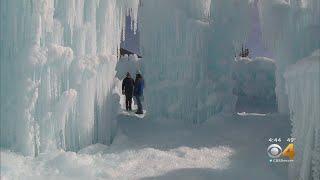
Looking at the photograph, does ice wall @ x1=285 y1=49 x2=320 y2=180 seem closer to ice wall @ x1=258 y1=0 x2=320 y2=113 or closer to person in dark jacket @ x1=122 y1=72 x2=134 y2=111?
ice wall @ x1=258 y1=0 x2=320 y2=113

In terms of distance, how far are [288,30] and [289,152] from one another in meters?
5.47

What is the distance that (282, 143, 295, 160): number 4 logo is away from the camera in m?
10.9

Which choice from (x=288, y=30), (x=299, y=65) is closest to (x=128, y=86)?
(x=288, y=30)

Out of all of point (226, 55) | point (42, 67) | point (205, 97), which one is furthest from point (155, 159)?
point (226, 55)

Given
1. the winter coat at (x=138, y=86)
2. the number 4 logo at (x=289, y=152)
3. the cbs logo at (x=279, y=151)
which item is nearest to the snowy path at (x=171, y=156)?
the cbs logo at (x=279, y=151)

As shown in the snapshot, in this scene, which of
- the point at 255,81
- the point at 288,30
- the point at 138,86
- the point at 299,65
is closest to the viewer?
the point at 299,65

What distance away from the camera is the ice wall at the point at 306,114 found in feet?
30.7

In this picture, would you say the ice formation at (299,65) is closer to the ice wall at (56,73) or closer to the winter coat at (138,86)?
the winter coat at (138,86)

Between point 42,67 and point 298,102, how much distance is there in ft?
18.6

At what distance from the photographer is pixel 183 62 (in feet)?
52.7

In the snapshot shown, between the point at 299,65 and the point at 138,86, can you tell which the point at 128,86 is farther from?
the point at 299,65

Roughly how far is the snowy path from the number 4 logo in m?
0.45

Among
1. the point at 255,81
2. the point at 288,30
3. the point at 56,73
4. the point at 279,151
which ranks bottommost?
the point at 279,151

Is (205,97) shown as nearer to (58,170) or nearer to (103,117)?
(103,117)
